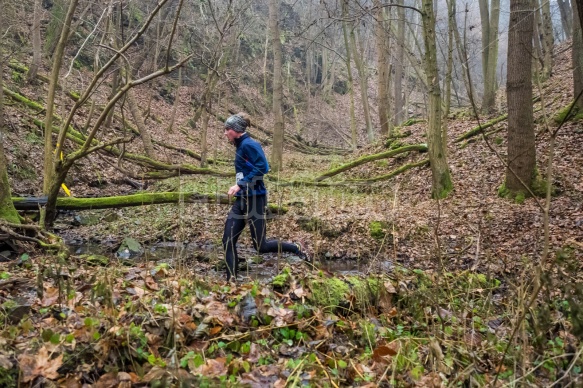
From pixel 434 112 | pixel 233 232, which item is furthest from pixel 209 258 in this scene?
pixel 434 112

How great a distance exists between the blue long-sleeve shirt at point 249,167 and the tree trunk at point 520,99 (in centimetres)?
507

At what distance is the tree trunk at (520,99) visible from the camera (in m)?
8.02

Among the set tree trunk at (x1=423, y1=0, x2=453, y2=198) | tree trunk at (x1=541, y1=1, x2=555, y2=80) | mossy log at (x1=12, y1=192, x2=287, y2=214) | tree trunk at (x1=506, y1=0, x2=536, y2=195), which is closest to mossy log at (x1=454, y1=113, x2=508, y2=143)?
tree trunk at (x1=423, y1=0, x2=453, y2=198)

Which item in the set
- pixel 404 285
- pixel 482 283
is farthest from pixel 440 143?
pixel 404 285

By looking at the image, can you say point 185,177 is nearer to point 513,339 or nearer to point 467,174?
point 467,174

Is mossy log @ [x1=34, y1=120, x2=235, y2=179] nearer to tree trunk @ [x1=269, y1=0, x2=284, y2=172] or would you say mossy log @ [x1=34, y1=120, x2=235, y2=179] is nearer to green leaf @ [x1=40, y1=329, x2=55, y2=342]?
tree trunk @ [x1=269, y1=0, x2=284, y2=172]

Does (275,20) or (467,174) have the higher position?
(275,20)

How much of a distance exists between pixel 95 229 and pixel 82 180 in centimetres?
376

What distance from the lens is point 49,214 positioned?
7.55 meters

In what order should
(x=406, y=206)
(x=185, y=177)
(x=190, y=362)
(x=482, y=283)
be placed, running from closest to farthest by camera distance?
(x=190, y=362) < (x=482, y=283) < (x=406, y=206) < (x=185, y=177)

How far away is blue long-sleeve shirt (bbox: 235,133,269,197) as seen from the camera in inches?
213

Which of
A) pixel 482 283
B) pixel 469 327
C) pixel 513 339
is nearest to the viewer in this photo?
pixel 513 339

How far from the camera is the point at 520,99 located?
26.7 ft

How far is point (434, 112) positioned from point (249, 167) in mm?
5603
